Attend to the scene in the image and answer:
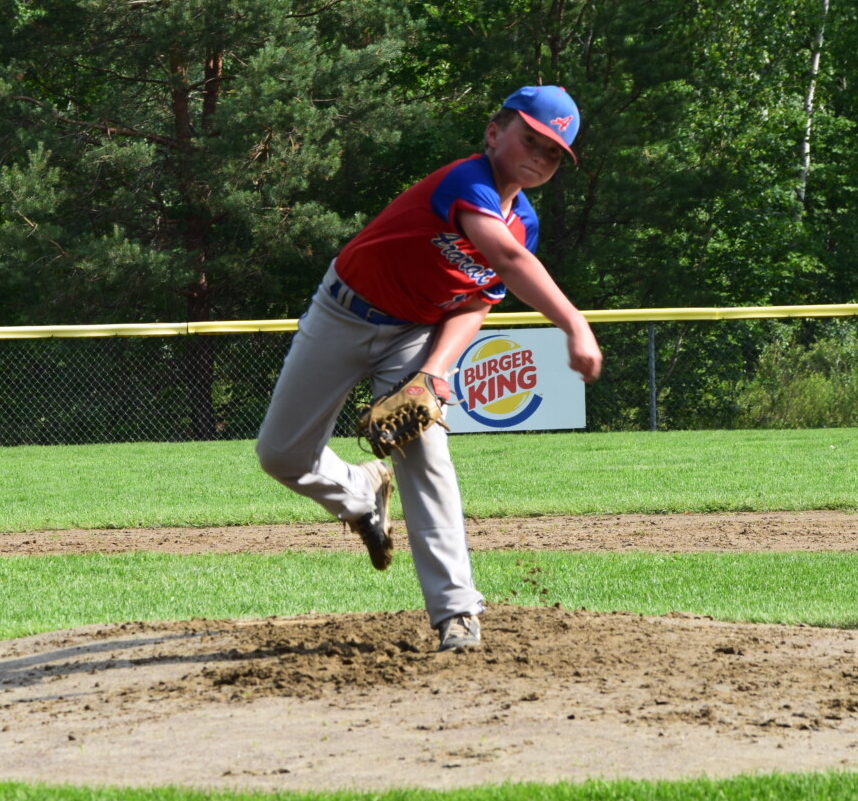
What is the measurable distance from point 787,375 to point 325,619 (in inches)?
543

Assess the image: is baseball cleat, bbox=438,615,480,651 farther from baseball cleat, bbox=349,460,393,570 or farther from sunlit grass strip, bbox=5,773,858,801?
sunlit grass strip, bbox=5,773,858,801

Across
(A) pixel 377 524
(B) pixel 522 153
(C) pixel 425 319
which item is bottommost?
(A) pixel 377 524

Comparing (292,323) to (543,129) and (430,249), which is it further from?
(543,129)

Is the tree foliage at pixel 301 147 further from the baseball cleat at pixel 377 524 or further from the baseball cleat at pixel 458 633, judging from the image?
the baseball cleat at pixel 458 633

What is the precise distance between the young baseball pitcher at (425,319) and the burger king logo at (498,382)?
11.2 meters

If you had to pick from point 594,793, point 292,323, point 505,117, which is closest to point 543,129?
point 505,117

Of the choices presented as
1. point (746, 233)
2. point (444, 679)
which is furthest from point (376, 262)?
point (746, 233)

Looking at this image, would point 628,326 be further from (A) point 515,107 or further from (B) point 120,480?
(A) point 515,107

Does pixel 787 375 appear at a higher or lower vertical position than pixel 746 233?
lower

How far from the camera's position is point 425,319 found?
436 cm

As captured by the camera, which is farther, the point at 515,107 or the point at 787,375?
the point at 787,375

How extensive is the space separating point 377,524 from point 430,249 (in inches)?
47.4

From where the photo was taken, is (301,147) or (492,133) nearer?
(492,133)

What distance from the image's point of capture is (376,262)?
13.8 feet
